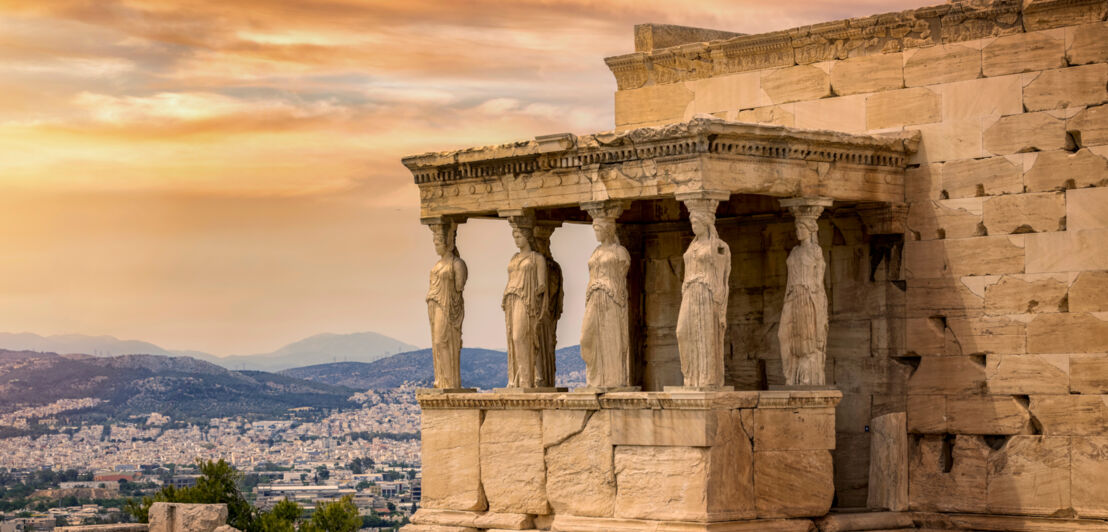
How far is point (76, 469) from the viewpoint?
6850cm

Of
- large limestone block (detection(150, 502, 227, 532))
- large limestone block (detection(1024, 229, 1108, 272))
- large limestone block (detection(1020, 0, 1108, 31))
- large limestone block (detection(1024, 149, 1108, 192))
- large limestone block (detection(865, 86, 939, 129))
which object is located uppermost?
large limestone block (detection(1020, 0, 1108, 31))

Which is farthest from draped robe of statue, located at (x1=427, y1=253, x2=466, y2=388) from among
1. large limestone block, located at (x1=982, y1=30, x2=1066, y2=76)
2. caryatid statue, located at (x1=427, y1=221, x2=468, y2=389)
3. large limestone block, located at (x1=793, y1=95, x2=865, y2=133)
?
large limestone block, located at (x1=982, y1=30, x2=1066, y2=76)

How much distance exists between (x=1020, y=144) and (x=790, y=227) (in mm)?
2737

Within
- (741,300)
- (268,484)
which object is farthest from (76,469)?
(741,300)

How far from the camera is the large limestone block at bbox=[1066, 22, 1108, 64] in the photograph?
61.9ft

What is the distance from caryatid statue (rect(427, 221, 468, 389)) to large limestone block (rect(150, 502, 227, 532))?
363cm

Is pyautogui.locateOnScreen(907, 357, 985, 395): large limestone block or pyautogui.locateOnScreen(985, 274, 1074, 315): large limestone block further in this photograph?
pyautogui.locateOnScreen(907, 357, 985, 395): large limestone block

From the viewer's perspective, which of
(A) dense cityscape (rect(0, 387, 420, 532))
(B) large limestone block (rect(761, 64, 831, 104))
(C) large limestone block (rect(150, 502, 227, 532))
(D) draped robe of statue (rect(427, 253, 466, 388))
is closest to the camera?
(B) large limestone block (rect(761, 64, 831, 104))

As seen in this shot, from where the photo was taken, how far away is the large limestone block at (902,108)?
19.8 metres

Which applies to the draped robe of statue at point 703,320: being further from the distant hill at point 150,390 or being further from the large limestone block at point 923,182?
the distant hill at point 150,390

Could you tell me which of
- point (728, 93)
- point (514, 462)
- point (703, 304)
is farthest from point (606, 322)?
point (728, 93)

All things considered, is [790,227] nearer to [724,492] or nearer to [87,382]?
[724,492]

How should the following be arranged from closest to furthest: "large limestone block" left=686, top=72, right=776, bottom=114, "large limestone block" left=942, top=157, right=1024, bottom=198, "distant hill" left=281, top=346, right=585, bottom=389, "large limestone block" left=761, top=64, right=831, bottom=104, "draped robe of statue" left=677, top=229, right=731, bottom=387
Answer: "draped robe of statue" left=677, top=229, right=731, bottom=387
"large limestone block" left=942, top=157, right=1024, bottom=198
"large limestone block" left=761, top=64, right=831, bottom=104
"large limestone block" left=686, top=72, right=776, bottom=114
"distant hill" left=281, top=346, right=585, bottom=389

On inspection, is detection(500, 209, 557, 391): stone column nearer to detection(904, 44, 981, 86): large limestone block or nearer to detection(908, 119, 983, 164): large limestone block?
detection(908, 119, 983, 164): large limestone block
